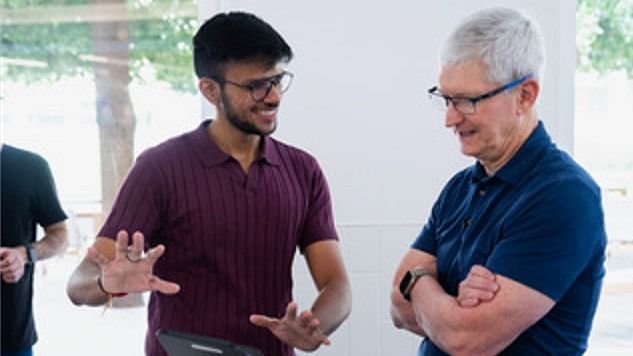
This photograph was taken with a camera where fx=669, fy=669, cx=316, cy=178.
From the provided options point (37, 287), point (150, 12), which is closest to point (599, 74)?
point (150, 12)

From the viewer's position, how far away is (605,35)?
9.09 feet

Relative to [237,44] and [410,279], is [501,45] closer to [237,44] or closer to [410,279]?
[410,279]

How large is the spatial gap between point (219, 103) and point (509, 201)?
2.55ft

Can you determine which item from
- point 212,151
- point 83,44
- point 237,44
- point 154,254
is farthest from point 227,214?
point 83,44

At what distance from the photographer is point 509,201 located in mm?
1277

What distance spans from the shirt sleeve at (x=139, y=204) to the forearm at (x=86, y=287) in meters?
0.10

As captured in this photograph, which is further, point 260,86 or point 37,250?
point 37,250

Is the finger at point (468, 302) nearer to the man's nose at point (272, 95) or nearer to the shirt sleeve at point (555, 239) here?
the shirt sleeve at point (555, 239)

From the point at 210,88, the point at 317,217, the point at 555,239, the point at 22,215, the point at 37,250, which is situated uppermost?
the point at 210,88

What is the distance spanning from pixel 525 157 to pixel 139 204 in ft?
2.88

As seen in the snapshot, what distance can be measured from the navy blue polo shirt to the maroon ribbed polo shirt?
0.49 metres

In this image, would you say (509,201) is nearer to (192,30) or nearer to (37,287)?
(192,30)

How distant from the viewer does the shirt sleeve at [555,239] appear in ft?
3.82

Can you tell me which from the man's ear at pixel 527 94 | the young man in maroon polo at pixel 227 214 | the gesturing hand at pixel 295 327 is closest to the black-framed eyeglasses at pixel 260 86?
the young man in maroon polo at pixel 227 214
